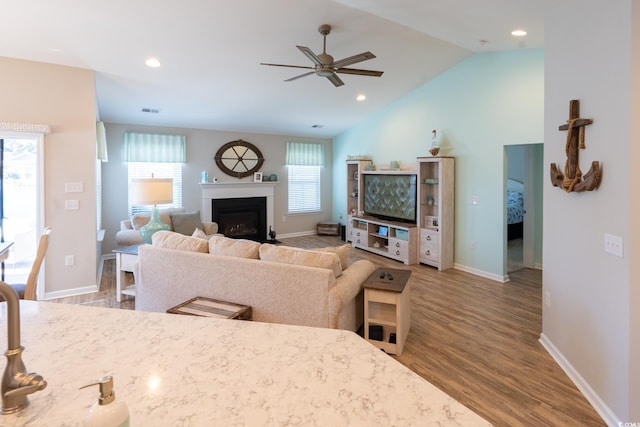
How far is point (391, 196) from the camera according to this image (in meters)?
6.48

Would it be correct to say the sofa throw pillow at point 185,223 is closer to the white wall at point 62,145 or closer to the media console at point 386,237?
the white wall at point 62,145

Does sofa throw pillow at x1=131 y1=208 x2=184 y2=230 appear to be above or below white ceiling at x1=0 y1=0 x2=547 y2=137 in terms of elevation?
below

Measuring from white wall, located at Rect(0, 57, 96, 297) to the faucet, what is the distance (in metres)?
4.19

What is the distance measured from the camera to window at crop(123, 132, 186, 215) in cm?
641

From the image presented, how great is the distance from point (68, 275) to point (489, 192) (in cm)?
Answer: 571

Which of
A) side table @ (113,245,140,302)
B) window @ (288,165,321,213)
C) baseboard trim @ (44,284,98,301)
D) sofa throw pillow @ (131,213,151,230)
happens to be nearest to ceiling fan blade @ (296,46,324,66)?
side table @ (113,245,140,302)

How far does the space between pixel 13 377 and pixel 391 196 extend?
19.9 ft

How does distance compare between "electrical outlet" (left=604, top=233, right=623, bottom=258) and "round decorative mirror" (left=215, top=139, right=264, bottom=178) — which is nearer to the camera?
"electrical outlet" (left=604, top=233, right=623, bottom=258)

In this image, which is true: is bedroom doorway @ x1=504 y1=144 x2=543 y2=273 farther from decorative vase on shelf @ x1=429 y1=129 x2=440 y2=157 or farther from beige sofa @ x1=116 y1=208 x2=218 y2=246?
beige sofa @ x1=116 y1=208 x2=218 y2=246

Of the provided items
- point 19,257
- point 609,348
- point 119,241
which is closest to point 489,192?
point 609,348

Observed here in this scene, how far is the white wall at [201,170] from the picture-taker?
6.34 m

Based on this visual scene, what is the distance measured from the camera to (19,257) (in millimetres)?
4121

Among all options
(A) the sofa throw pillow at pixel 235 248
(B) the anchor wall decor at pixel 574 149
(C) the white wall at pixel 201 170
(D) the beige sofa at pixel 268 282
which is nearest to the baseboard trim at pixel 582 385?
(B) the anchor wall decor at pixel 574 149

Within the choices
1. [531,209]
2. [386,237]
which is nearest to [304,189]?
[386,237]
